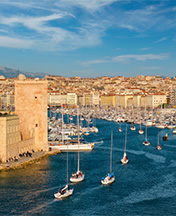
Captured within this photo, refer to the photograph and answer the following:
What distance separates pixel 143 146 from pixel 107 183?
14.7 metres

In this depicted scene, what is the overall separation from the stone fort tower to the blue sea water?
2205 mm

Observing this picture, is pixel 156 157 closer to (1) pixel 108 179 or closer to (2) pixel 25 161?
(1) pixel 108 179

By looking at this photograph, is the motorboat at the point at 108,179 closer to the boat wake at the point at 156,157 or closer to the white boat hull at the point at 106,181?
the white boat hull at the point at 106,181

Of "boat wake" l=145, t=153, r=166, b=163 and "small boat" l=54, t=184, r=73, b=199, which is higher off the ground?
"boat wake" l=145, t=153, r=166, b=163

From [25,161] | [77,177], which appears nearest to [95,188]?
[77,177]

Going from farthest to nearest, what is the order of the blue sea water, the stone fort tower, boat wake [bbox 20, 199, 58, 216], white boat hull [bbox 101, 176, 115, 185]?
the stone fort tower < white boat hull [bbox 101, 176, 115, 185] < the blue sea water < boat wake [bbox 20, 199, 58, 216]

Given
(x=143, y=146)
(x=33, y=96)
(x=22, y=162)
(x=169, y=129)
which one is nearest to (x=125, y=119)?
(x=169, y=129)

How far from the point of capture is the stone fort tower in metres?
29.3

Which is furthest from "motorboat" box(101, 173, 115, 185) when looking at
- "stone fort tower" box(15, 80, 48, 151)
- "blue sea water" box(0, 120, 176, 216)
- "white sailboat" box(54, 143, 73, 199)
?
"stone fort tower" box(15, 80, 48, 151)

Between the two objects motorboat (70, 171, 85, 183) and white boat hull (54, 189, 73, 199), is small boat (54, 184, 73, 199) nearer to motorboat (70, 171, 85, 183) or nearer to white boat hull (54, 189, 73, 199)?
white boat hull (54, 189, 73, 199)

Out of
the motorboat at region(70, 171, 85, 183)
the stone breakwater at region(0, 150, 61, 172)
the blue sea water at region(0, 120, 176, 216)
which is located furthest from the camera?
the stone breakwater at region(0, 150, 61, 172)

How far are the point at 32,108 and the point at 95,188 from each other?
33.7ft

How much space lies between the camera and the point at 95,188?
68.8 feet

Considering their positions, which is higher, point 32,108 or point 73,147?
point 32,108
